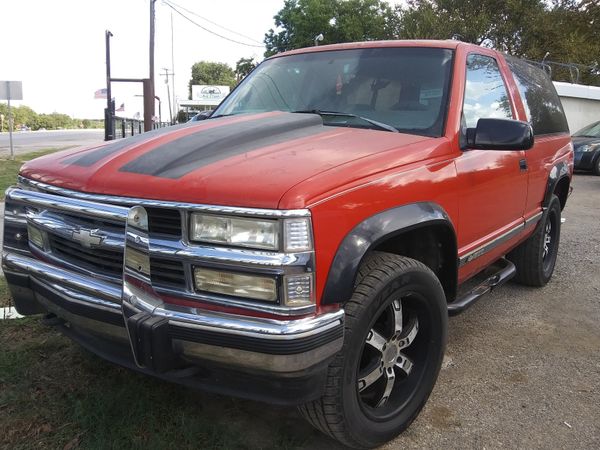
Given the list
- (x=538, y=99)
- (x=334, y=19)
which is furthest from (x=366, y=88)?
(x=334, y=19)

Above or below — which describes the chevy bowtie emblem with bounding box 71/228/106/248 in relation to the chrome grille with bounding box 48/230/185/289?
above

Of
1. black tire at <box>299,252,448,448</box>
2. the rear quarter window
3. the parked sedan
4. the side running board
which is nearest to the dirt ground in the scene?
black tire at <box>299,252,448,448</box>

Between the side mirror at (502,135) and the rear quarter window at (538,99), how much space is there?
1.36 meters

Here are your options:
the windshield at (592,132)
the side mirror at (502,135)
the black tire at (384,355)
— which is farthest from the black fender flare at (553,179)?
the windshield at (592,132)

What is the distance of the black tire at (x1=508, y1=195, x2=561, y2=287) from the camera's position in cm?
439

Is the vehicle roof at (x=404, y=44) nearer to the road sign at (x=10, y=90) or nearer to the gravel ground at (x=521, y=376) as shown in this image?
the gravel ground at (x=521, y=376)

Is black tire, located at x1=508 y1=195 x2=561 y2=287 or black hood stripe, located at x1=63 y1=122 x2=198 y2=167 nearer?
black hood stripe, located at x1=63 y1=122 x2=198 y2=167

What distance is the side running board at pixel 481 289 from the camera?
9.59ft

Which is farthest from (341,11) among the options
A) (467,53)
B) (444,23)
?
(467,53)

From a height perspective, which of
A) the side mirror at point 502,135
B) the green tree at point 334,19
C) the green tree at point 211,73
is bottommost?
the side mirror at point 502,135

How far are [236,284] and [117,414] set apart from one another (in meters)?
1.17

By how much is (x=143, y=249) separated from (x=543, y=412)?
216 cm

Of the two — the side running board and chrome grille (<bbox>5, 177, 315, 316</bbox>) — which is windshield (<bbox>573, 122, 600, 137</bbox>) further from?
chrome grille (<bbox>5, 177, 315, 316</bbox>)

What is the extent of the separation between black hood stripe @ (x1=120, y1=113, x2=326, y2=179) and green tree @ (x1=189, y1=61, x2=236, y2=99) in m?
94.7
